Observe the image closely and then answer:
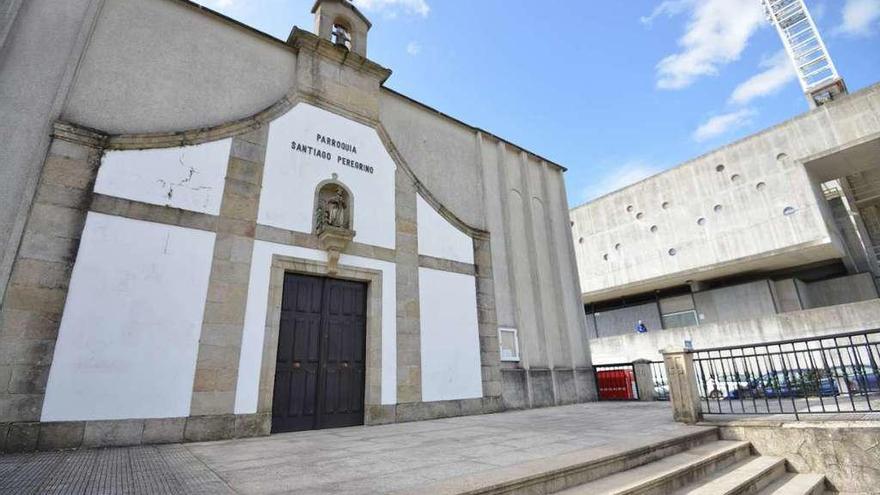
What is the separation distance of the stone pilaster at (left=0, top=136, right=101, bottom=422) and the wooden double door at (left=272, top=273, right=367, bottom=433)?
11.0ft

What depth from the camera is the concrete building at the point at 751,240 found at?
2159cm

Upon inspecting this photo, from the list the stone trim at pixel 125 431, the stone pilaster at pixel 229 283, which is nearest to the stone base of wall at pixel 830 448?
the stone trim at pixel 125 431

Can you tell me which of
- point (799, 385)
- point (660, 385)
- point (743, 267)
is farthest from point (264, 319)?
point (743, 267)

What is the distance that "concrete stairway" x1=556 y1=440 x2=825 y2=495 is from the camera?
4227 mm

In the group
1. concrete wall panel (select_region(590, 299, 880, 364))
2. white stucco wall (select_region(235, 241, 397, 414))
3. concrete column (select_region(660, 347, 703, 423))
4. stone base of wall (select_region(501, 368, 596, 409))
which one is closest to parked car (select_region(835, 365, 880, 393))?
concrete column (select_region(660, 347, 703, 423))

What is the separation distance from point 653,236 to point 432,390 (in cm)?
2430

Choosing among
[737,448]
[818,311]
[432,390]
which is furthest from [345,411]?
[818,311]

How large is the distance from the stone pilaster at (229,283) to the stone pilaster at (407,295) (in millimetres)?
3390

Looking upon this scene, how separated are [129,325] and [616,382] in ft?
42.5

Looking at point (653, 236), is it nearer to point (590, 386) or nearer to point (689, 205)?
point (689, 205)

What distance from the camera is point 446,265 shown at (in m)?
10.9

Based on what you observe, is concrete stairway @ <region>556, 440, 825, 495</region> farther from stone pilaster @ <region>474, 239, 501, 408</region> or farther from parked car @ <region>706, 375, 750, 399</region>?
stone pilaster @ <region>474, 239, 501, 408</region>

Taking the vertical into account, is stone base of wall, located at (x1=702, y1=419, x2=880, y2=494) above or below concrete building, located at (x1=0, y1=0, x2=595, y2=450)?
below

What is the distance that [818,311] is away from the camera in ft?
66.2
